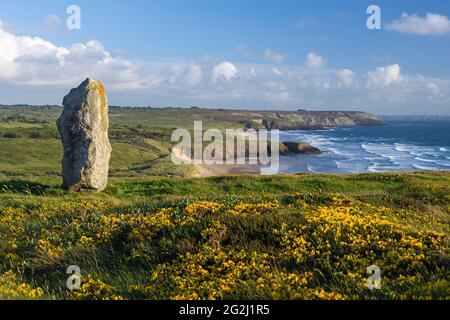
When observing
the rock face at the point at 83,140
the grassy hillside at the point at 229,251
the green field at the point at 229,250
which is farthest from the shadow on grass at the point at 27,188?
the grassy hillside at the point at 229,251

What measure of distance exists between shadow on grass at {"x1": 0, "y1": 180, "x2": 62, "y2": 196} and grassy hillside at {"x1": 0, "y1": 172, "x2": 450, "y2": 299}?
10108 millimetres

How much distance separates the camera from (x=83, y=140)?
25.9 metres

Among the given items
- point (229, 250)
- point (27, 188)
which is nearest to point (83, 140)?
point (27, 188)

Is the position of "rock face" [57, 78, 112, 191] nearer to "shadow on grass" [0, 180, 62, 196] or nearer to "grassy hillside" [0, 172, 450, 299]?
"shadow on grass" [0, 180, 62, 196]

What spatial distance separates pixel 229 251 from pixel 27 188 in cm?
1884

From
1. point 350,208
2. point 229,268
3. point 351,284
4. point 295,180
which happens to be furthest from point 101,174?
point 351,284

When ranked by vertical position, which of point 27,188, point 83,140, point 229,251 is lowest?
point 27,188

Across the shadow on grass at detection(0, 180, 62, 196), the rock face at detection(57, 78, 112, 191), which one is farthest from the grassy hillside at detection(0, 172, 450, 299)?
the rock face at detection(57, 78, 112, 191)

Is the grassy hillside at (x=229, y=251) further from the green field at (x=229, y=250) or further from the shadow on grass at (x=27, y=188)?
the shadow on grass at (x=27, y=188)

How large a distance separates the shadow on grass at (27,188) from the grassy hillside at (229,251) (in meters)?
10.1

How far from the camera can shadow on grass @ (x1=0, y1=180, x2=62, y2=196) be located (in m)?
24.2

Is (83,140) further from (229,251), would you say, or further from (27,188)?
(229,251)

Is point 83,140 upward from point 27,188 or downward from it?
upward

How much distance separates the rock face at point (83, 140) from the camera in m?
25.7
